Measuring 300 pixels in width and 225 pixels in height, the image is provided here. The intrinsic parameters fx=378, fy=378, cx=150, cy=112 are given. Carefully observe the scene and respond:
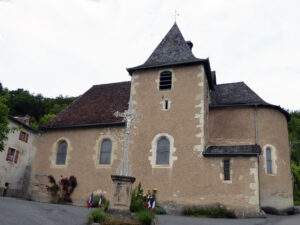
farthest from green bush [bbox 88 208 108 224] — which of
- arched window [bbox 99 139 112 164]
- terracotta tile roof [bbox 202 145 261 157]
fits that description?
arched window [bbox 99 139 112 164]

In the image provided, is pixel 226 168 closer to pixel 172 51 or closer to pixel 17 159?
pixel 172 51

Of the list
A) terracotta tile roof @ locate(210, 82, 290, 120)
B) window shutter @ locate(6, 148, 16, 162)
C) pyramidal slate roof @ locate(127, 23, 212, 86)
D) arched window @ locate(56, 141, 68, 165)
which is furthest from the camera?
window shutter @ locate(6, 148, 16, 162)

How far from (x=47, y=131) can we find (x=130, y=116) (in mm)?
9764

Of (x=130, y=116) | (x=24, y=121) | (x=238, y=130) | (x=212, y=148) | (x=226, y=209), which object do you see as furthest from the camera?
(x=24, y=121)

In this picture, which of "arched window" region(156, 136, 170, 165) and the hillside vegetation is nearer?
"arched window" region(156, 136, 170, 165)

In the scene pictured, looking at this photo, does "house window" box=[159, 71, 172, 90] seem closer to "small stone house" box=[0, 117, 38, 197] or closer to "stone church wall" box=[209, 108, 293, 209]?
"stone church wall" box=[209, 108, 293, 209]

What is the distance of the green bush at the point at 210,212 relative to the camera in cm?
1756

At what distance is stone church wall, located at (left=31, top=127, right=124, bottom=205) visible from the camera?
20.9m

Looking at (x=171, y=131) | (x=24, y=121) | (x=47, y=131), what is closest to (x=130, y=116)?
(x=171, y=131)

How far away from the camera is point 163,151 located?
20.3 m

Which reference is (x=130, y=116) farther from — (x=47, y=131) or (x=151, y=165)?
(x=47, y=131)

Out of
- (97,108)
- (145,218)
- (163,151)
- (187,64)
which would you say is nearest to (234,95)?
(187,64)

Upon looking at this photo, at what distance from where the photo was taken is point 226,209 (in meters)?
17.9

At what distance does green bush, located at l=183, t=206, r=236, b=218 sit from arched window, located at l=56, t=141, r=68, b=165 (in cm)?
823
